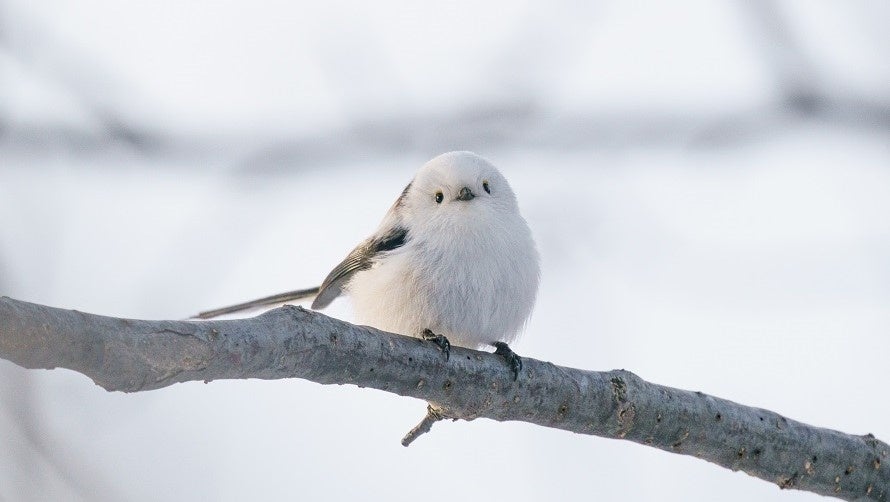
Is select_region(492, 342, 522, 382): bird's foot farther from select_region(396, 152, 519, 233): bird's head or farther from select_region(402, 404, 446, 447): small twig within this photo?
select_region(396, 152, 519, 233): bird's head

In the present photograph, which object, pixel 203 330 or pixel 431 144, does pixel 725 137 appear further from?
pixel 203 330

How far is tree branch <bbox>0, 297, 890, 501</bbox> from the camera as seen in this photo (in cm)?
263

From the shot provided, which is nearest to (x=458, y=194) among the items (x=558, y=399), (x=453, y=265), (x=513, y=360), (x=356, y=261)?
(x=453, y=265)

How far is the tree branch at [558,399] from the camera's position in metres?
2.63

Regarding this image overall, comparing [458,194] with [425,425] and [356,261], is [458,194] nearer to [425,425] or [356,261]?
[356,261]

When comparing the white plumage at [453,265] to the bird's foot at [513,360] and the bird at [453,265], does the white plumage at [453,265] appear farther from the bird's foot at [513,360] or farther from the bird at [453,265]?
the bird's foot at [513,360]

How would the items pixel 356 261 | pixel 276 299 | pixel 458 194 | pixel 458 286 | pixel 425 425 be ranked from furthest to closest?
pixel 276 299, pixel 356 261, pixel 458 194, pixel 458 286, pixel 425 425

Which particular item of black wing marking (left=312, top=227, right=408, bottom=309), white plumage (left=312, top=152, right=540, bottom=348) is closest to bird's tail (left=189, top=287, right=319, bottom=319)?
black wing marking (left=312, top=227, right=408, bottom=309)

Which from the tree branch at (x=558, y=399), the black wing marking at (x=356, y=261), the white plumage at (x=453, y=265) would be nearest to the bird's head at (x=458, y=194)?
the white plumage at (x=453, y=265)

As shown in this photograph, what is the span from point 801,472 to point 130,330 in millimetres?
2509

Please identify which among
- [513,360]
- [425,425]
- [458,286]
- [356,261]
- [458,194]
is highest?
[458,194]

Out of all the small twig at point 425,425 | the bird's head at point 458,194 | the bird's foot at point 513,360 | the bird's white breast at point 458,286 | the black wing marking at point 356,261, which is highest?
the bird's head at point 458,194

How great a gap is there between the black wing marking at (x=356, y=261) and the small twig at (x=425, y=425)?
37.5 inches

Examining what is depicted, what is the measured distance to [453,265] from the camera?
3.96 meters
